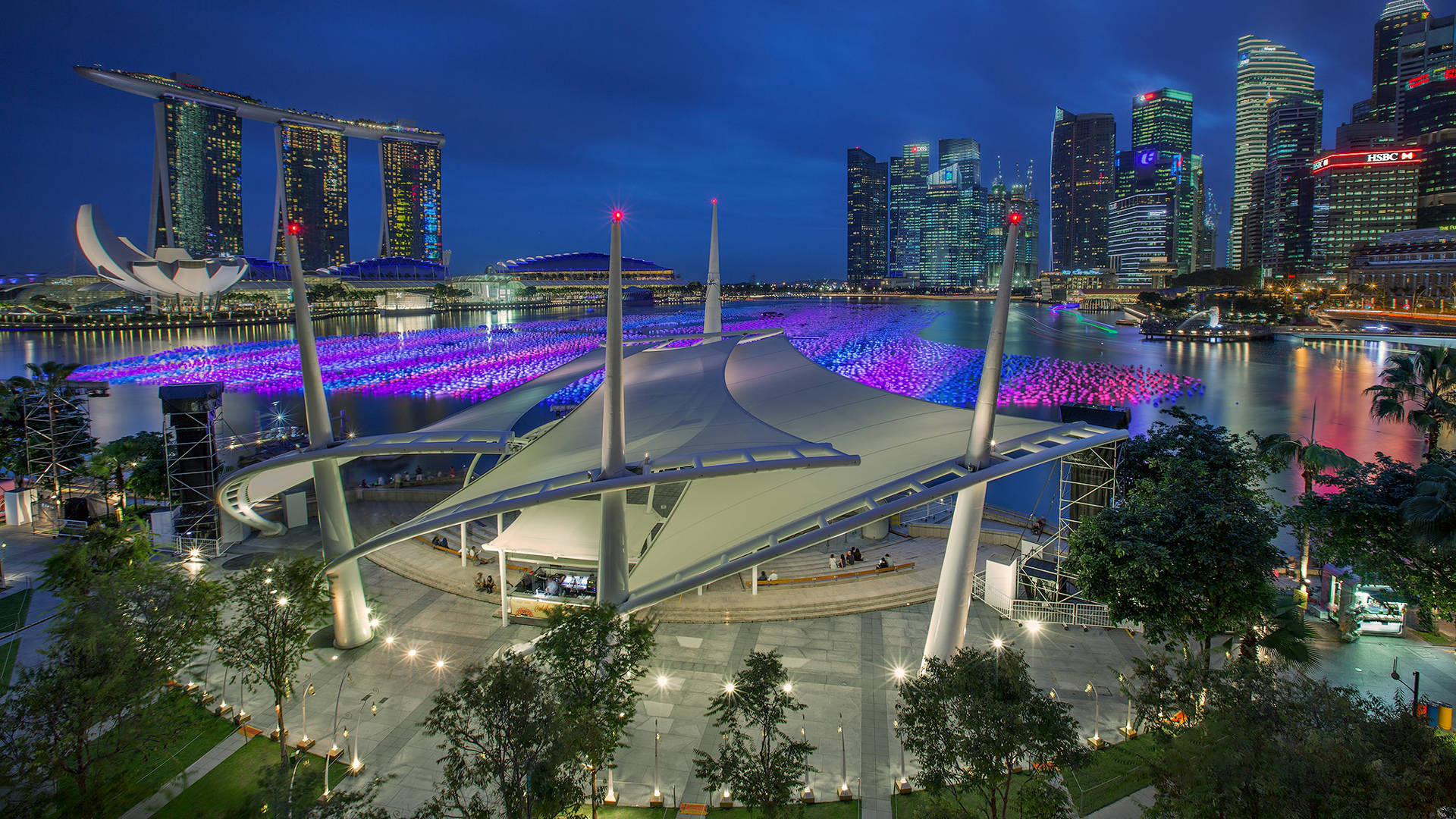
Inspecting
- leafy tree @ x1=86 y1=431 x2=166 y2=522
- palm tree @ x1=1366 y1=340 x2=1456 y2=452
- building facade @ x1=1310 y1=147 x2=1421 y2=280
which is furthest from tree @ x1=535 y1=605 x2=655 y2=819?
building facade @ x1=1310 y1=147 x2=1421 y2=280

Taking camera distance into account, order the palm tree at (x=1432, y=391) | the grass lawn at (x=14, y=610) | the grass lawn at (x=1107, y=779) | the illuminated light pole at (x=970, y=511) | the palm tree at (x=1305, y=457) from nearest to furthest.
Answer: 1. the grass lawn at (x=1107, y=779)
2. the illuminated light pole at (x=970, y=511)
3. the grass lawn at (x=14, y=610)
4. the palm tree at (x=1305, y=457)
5. the palm tree at (x=1432, y=391)

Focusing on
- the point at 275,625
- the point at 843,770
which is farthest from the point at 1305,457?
the point at 275,625

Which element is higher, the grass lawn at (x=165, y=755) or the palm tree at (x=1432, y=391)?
the palm tree at (x=1432, y=391)

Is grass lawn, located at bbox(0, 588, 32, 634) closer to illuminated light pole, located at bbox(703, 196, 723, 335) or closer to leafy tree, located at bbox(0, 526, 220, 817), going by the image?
leafy tree, located at bbox(0, 526, 220, 817)

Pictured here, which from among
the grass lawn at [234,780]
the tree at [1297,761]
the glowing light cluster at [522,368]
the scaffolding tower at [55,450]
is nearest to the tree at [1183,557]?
the tree at [1297,761]

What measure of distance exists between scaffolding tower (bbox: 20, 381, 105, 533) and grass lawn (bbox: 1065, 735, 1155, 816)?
2944 centimetres

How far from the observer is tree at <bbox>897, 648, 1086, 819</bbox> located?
7.77 metres

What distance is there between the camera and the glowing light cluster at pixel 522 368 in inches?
2260

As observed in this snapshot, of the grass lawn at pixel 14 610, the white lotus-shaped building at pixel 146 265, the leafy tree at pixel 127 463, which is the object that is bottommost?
the grass lawn at pixel 14 610

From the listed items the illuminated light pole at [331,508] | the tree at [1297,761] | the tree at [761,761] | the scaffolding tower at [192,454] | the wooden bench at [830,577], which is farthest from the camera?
the scaffolding tower at [192,454]

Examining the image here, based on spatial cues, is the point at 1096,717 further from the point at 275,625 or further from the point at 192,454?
the point at 192,454

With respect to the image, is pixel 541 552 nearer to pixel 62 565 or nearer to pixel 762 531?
pixel 762 531

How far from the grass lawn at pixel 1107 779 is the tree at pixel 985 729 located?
2567 millimetres

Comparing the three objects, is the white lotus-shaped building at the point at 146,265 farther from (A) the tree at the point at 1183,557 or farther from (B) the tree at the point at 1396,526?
(B) the tree at the point at 1396,526
